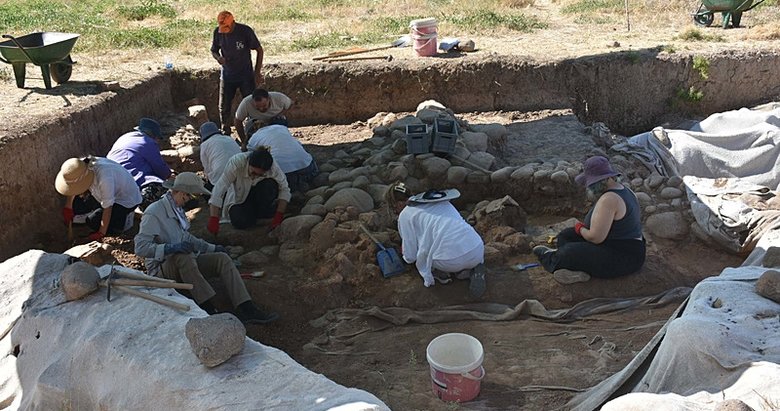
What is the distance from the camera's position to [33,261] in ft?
15.8

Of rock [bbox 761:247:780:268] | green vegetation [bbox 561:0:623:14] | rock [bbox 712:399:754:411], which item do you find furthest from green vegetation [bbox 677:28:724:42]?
rock [bbox 712:399:754:411]

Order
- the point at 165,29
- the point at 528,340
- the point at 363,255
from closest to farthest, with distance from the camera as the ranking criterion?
the point at 528,340 < the point at 363,255 < the point at 165,29

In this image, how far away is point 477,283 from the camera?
19.4 feet

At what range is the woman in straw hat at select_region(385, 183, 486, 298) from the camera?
18.5ft

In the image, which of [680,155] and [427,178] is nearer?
[427,178]

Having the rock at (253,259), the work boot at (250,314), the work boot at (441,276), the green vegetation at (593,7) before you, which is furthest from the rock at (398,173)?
the green vegetation at (593,7)

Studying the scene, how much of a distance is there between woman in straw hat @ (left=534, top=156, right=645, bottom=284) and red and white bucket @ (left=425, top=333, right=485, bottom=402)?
1.68 m

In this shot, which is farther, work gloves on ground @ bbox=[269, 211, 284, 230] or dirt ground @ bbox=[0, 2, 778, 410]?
work gloves on ground @ bbox=[269, 211, 284, 230]

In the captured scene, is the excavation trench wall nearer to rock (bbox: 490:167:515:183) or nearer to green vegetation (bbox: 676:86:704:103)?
green vegetation (bbox: 676:86:704:103)

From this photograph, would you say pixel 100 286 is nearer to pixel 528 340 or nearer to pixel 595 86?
pixel 528 340

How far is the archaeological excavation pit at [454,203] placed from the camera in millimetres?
5340

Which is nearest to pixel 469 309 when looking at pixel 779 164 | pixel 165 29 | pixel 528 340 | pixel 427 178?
pixel 528 340

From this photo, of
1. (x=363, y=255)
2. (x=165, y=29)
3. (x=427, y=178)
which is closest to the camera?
(x=363, y=255)

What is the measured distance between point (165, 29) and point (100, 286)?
10873 millimetres
